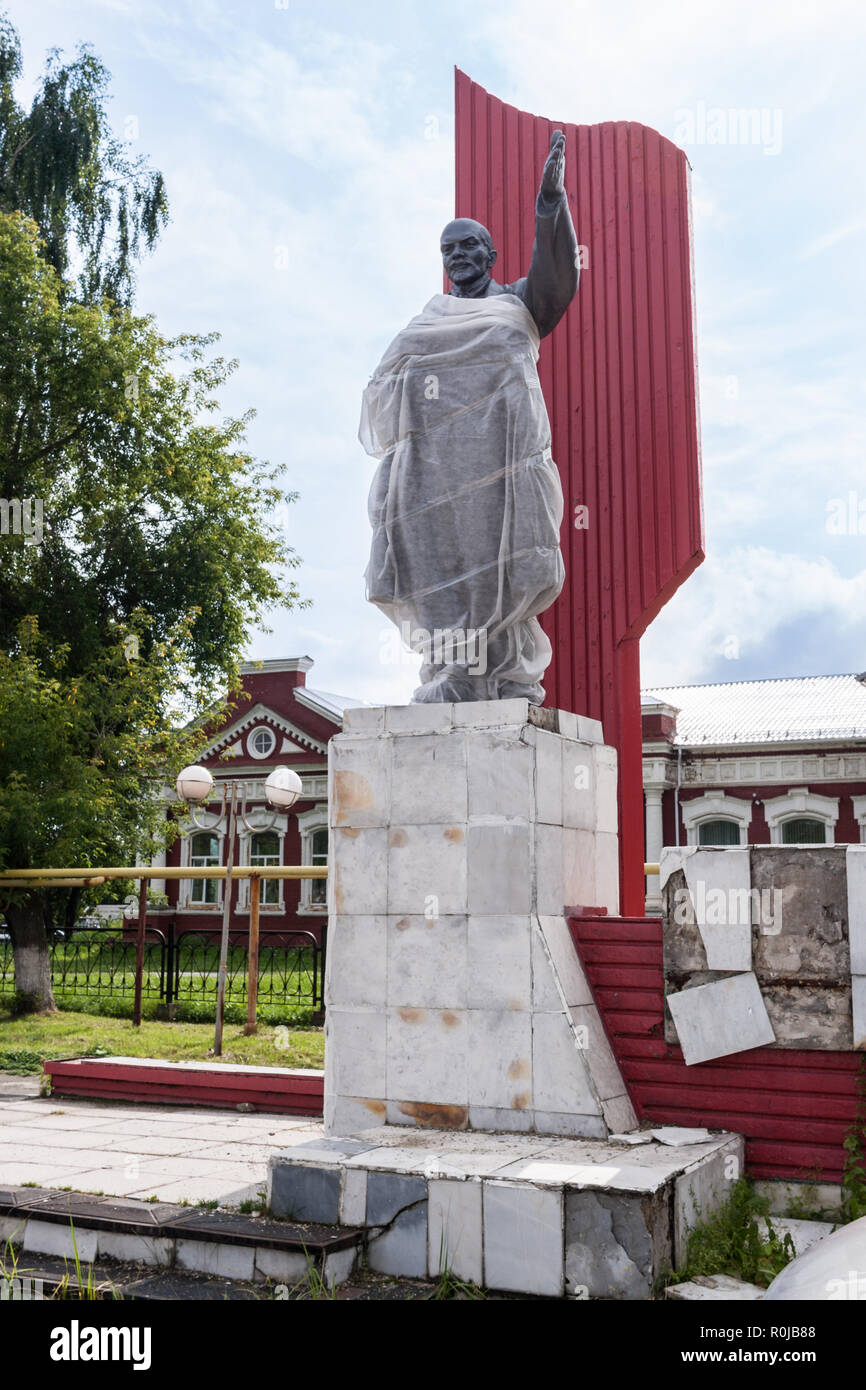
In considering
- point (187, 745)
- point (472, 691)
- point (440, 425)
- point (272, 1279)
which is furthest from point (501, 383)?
point (187, 745)

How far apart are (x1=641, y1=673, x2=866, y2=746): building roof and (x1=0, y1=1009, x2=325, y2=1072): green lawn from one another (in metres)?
15.4

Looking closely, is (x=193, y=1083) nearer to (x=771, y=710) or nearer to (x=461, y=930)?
(x=461, y=930)

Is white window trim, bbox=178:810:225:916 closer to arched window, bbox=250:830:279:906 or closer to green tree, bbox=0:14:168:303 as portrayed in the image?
arched window, bbox=250:830:279:906

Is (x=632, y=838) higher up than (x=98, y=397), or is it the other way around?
(x=98, y=397)

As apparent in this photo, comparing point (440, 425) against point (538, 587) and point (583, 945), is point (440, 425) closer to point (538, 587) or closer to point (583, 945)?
point (538, 587)

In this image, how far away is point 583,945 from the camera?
455cm

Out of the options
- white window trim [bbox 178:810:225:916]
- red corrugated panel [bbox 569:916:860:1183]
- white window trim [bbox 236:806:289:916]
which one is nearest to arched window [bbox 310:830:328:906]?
white window trim [bbox 236:806:289:916]

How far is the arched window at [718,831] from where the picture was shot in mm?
23750

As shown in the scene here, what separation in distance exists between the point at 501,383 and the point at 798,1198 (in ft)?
10.8

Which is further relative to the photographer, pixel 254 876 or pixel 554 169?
pixel 254 876

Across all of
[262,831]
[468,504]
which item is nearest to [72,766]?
[468,504]

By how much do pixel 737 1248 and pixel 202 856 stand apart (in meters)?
24.4

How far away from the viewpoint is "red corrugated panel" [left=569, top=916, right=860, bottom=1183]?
4016 mm

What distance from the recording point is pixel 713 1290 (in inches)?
130
